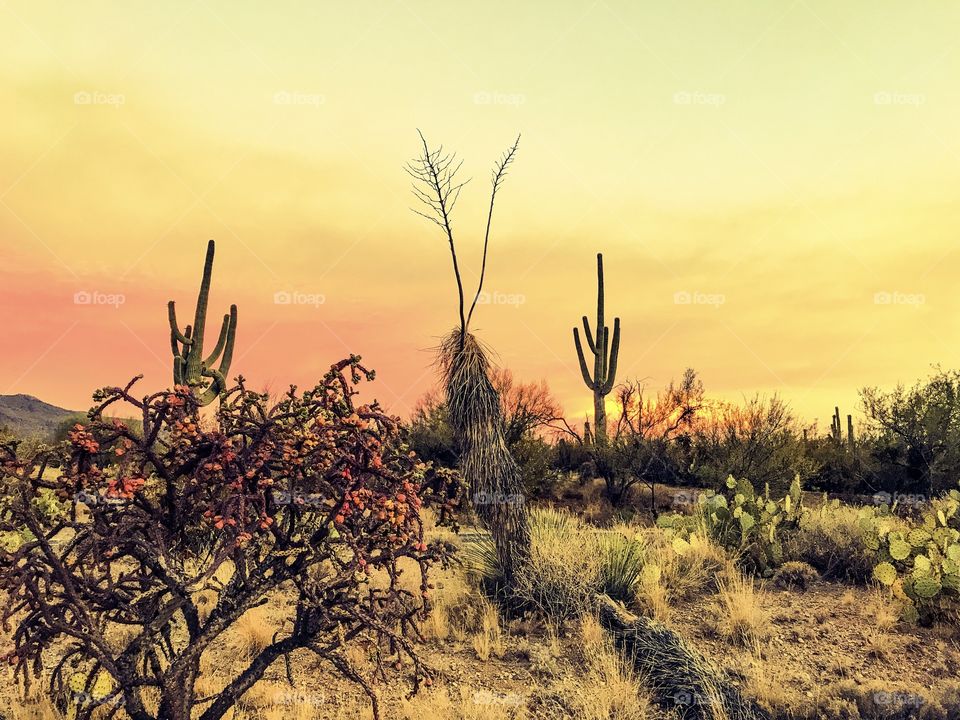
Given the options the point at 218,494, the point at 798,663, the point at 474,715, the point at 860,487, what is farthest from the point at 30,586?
the point at 860,487

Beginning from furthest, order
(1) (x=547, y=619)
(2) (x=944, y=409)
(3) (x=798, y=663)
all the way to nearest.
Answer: (2) (x=944, y=409)
(1) (x=547, y=619)
(3) (x=798, y=663)

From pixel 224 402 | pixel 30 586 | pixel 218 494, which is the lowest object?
pixel 30 586

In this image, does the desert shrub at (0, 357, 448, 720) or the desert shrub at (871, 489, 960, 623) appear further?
the desert shrub at (871, 489, 960, 623)

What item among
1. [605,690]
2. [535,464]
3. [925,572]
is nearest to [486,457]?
[605,690]

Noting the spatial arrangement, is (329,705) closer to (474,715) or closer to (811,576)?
(474,715)

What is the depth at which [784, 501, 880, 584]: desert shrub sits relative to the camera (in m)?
11.1

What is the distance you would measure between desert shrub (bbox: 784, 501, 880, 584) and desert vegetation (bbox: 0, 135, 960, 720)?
0.04m

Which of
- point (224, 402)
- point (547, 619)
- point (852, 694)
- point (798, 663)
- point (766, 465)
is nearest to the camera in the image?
point (224, 402)

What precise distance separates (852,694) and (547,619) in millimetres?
3211

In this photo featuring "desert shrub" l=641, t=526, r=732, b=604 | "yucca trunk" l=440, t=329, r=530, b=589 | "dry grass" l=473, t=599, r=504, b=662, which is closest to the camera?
"dry grass" l=473, t=599, r=504, b=662

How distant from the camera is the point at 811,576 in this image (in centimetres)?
1091

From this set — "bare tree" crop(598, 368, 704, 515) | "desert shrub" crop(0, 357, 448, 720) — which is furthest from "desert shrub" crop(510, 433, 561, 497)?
"desert shrub" crop(0, 357, 448, 720)

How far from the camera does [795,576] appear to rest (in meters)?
10.9

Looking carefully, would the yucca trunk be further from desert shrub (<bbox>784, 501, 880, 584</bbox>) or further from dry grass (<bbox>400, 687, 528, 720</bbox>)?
desert shrub (<bbox>784, 501, 880, 584</bbox>)
